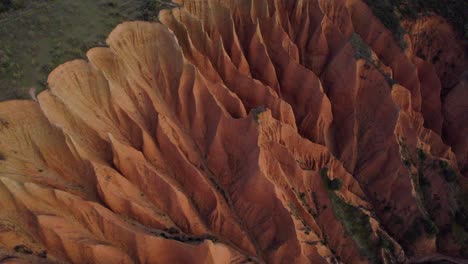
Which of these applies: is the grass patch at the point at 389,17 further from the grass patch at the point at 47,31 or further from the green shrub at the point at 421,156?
the grass patch at the point at 47,31

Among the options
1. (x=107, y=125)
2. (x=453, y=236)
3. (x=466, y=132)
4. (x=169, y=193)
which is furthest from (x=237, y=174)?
(x=466, y=132)

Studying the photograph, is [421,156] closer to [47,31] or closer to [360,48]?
[360,48]

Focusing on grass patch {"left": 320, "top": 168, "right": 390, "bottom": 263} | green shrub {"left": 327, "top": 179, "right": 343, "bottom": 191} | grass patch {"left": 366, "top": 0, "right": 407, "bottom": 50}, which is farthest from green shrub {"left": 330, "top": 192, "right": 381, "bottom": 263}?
grass patch {"left": 366, "top": 0, "right": 407, "bottom": 50}

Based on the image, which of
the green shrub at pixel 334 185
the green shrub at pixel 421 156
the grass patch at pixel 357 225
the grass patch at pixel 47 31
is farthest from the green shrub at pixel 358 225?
the grass patch at pixel 47 31

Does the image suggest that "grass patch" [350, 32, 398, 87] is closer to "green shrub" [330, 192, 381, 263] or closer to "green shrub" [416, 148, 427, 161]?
"green shrub" [416, 148, 427, 161]

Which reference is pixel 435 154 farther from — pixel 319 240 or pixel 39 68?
pixel 39 68
